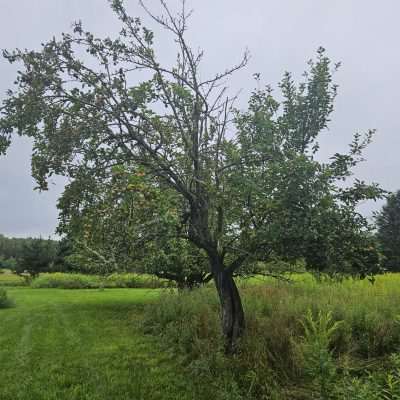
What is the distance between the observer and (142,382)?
17.3 feet

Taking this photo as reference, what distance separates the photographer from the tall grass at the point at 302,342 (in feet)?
13.0

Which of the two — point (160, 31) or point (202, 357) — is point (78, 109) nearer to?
point (160, 31)

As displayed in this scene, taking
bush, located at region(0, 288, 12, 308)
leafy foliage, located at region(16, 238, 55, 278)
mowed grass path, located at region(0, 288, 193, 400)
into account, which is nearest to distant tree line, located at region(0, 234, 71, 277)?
leafy foliage, located at region(16, 238, 55, 278)

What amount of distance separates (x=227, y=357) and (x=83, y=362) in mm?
2455

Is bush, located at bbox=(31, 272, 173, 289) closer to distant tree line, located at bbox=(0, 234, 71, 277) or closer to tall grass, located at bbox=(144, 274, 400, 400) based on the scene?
distant tree line, located at bbox=(0, 234, 71, 277)

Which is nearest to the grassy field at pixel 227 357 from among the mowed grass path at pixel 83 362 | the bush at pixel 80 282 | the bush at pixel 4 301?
the mowed grass path at pixel 83 362

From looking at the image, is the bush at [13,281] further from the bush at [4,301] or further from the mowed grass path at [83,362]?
the mowed grass path at [83,362]

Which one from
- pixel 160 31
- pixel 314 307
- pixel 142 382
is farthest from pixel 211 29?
pixel 142 382

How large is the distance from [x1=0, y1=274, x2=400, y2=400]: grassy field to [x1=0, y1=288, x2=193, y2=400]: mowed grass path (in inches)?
0.6

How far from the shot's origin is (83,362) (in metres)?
6.17

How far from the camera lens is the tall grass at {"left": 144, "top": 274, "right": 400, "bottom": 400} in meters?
3.95

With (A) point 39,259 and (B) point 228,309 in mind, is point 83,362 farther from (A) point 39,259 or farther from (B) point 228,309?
(A) point 39,259

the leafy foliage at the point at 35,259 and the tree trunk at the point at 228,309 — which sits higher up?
the leafy foliage at the point at 35,259

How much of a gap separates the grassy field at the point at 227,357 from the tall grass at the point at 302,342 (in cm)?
2
